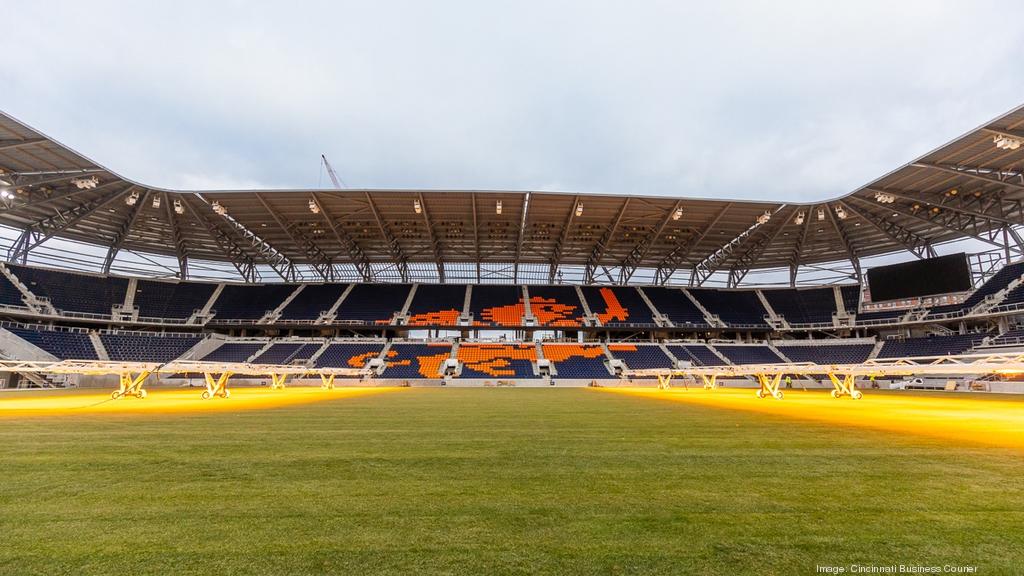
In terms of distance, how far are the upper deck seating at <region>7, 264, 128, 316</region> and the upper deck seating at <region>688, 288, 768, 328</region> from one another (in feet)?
188

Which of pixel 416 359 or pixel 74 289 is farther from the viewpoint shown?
pixel 74 289

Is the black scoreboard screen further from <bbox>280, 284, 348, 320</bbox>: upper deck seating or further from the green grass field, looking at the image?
<bbox>280, 284, 348, 320</bbox>: upper deck seating

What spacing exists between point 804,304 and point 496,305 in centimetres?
3224

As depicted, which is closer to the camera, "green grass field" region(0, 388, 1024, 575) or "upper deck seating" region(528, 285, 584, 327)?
"green grass field" region(0, 388, 1024, 575)

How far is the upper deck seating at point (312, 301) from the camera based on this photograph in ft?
146

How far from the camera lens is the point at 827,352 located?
135ft

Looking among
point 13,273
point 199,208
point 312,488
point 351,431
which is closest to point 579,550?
point 312,488

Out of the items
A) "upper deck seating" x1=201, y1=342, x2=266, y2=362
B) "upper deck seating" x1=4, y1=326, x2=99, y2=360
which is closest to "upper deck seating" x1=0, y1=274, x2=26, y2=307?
"upper deck seating" x1=4, y1=326, x2=99, y2=360

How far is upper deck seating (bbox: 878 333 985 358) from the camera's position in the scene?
113ft

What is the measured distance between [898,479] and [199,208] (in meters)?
42.5

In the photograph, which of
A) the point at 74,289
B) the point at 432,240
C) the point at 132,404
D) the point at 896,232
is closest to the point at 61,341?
the point at 74,289

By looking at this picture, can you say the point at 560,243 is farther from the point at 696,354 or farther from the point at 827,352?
the point at 827,352

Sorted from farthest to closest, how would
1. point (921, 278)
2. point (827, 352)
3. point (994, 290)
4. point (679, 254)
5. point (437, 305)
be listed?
point (437, 305) → point (679, 254) → point (827, 352) → point (921, 278) → point (994, 290)

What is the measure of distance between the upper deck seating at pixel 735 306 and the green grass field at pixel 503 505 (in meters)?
43.8
